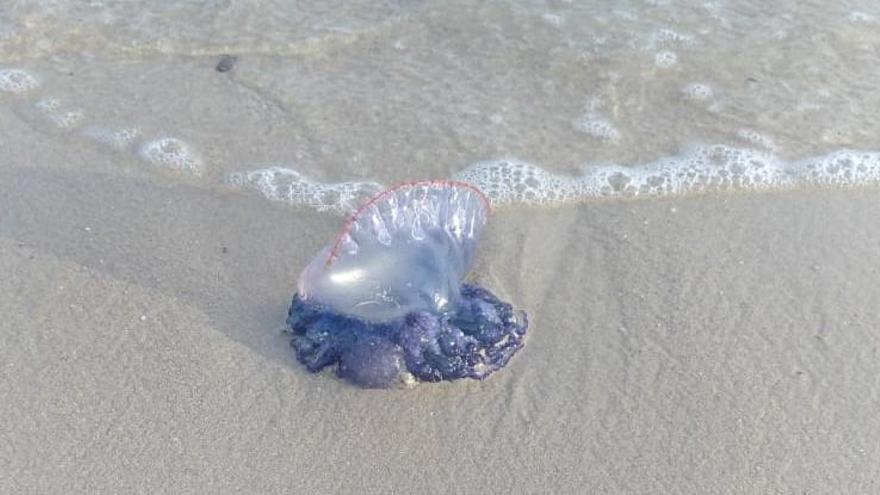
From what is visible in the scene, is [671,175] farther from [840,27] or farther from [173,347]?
[173,347]

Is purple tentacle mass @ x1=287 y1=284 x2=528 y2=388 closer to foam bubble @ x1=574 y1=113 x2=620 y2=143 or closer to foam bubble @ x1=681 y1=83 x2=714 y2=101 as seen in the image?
foam bubble @ x1=574 y1=113 x2=620 y2=143

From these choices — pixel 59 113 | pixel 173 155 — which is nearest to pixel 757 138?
pixel 173 155

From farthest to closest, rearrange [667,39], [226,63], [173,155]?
[667,39]
[226,63]
[173,155]

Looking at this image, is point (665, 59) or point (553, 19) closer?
point (665, 59)

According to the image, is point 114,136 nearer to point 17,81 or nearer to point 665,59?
point 17,81

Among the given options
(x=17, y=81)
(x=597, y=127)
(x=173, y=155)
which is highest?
(x=597, y=127)

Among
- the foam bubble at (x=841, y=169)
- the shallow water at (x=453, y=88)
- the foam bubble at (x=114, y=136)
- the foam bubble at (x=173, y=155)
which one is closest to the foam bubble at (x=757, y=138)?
the shallow water at (x=453, y=88)
